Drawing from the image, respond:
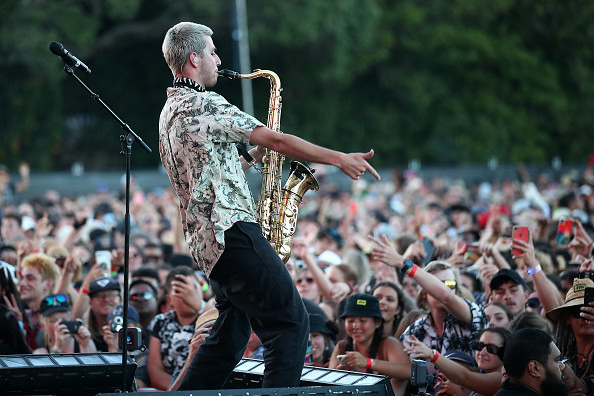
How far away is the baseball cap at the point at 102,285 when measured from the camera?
334 inches

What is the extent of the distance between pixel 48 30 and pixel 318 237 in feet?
62.6

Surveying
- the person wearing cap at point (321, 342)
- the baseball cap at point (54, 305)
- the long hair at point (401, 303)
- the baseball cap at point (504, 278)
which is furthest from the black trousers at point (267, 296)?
the baseball cap at point (54, 305)

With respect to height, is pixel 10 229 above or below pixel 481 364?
above

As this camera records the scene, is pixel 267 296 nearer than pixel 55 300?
Yes

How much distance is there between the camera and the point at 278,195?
5836mm

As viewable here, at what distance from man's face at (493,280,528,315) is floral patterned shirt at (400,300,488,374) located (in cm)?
59

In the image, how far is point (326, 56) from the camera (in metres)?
34.3

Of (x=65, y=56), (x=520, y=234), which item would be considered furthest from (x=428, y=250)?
(x=65, y=56)

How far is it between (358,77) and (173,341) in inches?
1267

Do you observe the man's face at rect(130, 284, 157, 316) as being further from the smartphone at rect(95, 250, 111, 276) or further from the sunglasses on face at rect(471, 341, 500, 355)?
the sunglasses on face at rect(471, 341, 500, 355)

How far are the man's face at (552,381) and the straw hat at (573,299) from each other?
2.74 ft

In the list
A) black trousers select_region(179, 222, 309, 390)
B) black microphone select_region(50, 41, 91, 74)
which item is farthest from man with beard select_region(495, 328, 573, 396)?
black microphone select_region(50, 41, 91, 74)

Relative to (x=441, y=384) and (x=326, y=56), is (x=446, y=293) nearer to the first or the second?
(x=441, y=384)

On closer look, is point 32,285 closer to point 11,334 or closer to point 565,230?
point 11,334
